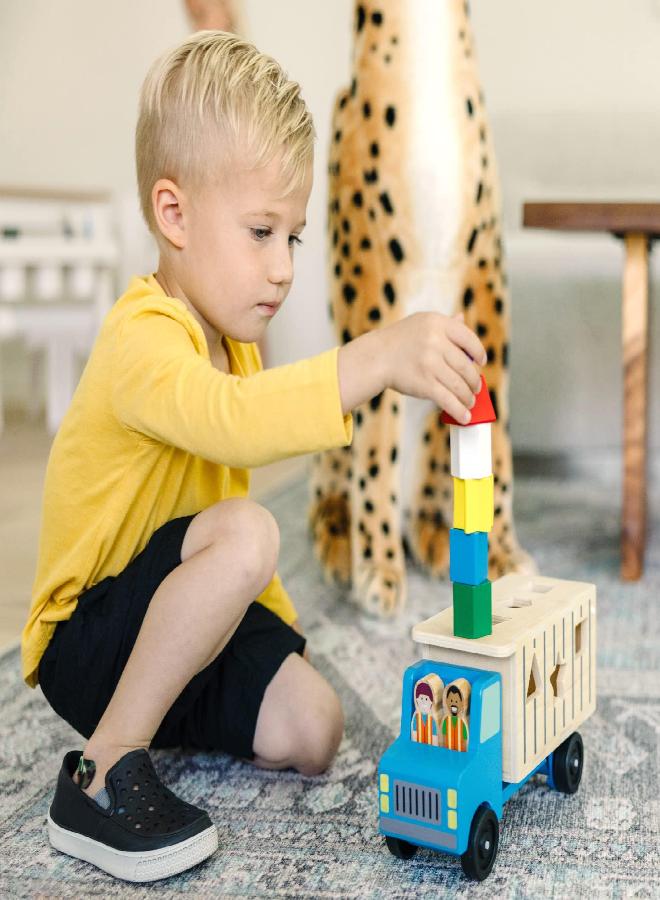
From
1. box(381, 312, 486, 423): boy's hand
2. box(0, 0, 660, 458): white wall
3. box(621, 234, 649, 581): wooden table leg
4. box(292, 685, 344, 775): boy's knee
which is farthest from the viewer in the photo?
box(0, 0, 660, 458): white wall

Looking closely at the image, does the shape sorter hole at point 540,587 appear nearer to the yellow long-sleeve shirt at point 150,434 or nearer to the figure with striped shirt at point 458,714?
the figure with striped shirt at point 458,714

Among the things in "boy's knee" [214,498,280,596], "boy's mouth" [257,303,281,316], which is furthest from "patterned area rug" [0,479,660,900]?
"boy's mouth" [257,303,281,316]

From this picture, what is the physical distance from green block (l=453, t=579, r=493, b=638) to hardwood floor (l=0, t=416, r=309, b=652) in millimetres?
724

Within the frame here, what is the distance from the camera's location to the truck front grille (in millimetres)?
846

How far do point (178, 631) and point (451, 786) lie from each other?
264mm

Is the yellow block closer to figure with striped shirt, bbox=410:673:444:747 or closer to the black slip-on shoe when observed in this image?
figure with striped shirt, bbox=410:673:444:747

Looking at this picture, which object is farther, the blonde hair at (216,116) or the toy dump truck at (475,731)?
the blonde hair at (216,116)

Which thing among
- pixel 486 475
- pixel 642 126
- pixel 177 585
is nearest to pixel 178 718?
pixel 177 585

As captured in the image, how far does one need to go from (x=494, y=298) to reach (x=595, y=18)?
1.18 m

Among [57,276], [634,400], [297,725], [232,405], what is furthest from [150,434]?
[57,276]

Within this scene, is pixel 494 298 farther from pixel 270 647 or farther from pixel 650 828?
pixel 650 828

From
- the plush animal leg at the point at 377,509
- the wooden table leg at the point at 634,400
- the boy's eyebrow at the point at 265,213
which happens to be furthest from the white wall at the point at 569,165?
the boy's eyebrow at the point at 265,213

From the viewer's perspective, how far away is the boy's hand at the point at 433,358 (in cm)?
80

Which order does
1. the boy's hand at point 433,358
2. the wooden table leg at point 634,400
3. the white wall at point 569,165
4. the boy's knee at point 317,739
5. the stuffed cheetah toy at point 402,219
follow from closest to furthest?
the boy's hand at point 433,358 → the boy's knee at point 317,739 → the stuffed cheetah toy at point 402,219 → the wooden table leg at point 634,400 → the white wall at point 569,165
